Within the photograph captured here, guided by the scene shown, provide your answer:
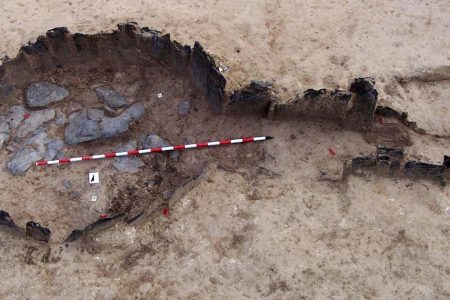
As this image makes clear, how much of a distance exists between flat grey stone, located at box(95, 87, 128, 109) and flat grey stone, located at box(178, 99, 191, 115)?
1166 millimetres

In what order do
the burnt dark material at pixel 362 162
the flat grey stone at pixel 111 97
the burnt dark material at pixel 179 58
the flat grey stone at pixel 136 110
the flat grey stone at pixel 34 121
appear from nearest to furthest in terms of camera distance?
the burnt dark material at pixel 362 162, the flat grey stone at pixel 34 121, the burnt dark material at pixel 179 58, the flat grey stone at pixel 136 110, the flat grey stone at pixel 111 97

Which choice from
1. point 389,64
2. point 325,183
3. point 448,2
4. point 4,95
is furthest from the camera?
point 448,2

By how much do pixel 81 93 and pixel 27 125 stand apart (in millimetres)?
1303

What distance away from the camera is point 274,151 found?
408 inches

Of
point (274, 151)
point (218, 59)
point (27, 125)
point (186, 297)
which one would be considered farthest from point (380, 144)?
point (27, 125)

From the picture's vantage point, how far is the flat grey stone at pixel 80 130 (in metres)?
10.9

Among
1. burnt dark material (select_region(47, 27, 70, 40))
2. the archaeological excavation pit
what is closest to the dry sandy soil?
the archaeological excavation pit

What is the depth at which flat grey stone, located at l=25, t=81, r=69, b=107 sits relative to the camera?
1129 centimetres

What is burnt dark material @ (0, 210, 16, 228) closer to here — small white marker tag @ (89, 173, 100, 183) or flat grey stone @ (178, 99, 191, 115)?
small white marker tag @ (89, 173, 100, 183)

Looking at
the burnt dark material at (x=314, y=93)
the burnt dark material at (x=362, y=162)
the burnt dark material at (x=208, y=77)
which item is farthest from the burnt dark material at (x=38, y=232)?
the burnt dark material at (x=362, y=162)

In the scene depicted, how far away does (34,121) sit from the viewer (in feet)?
36.6

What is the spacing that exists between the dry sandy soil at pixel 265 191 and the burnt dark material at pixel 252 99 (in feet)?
1.14

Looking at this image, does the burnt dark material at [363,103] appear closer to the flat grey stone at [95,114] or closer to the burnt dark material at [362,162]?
the burnt dark material at [362,162]

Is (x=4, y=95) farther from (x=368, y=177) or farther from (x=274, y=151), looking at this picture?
(x=368, y=177)
